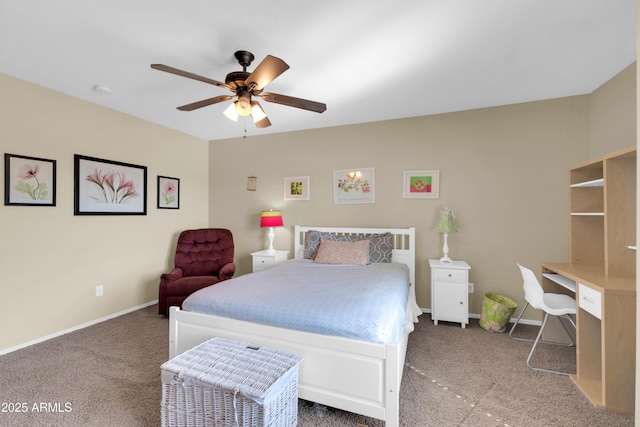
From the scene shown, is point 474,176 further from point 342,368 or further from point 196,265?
point 196,265

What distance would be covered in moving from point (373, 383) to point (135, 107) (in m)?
3.66

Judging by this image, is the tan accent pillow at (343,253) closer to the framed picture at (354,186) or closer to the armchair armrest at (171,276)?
the framed picture at (354,186)

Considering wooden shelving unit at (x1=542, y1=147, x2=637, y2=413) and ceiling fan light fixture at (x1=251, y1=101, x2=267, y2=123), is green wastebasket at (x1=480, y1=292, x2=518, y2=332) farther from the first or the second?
ceiling fan light fixture at (x1=251, y1=101, x2=267, y2=123)

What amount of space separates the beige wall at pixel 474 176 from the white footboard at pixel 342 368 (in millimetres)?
2170

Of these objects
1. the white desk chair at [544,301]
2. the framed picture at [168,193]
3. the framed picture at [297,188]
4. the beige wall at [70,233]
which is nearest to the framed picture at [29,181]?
the beige wall at [70,233]

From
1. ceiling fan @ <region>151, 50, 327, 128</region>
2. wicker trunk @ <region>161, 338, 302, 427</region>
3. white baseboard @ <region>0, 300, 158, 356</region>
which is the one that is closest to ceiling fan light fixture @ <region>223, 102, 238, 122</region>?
ceiling fan @ <region>151, 50, 327, 128</region>

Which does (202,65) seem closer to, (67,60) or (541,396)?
(67,60)

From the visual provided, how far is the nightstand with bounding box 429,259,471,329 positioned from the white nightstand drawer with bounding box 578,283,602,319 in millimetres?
1015

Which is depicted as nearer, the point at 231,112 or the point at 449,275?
the point at 231,112

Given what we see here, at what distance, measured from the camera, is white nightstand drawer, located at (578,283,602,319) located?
180 cm

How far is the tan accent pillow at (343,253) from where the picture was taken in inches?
125

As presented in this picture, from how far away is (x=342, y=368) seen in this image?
161 cm

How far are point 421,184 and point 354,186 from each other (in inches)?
34.2

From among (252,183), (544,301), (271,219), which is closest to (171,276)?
(271,219)
